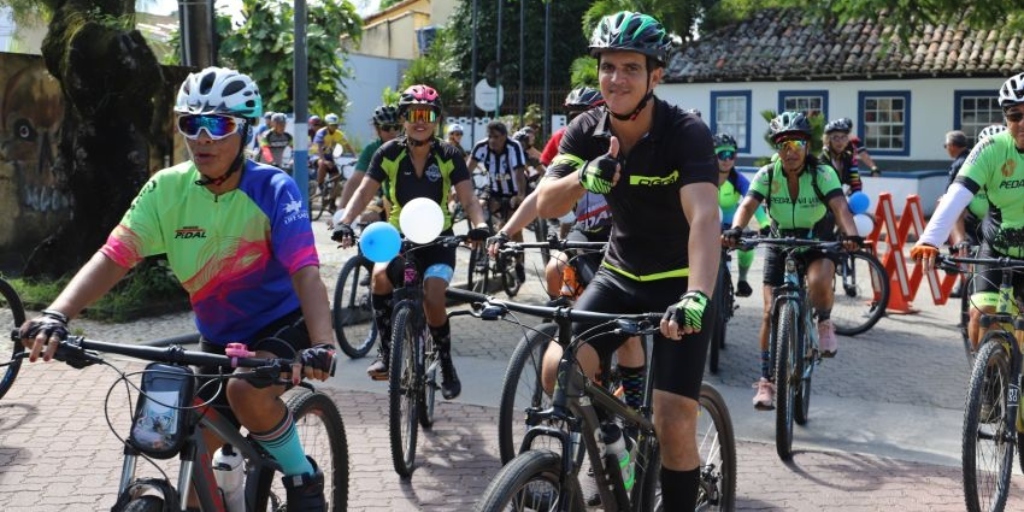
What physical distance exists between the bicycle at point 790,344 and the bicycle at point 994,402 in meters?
1.30

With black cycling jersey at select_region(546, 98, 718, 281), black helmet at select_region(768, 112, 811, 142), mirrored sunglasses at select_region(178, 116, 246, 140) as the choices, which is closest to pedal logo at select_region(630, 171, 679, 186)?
black cycling jersey at select_region(546, 98, 718, 281)

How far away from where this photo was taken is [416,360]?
6.84 metres

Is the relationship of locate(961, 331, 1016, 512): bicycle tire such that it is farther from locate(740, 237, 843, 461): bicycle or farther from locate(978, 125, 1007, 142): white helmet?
locate(740, 237, 843, 461): bicycle

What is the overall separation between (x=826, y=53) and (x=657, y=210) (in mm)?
27822

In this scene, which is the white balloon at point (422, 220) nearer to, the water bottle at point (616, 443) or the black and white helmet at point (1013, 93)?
the water bottle at point (616, 443)

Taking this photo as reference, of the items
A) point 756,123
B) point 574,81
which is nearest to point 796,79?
point 756,123

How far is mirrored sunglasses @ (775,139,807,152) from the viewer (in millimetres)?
8273

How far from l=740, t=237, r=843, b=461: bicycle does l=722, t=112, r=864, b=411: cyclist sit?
0.55 ft

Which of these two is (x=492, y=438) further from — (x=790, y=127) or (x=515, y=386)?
(x=790, y=127)

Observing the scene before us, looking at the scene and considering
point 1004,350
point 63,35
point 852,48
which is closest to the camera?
point 1004,350

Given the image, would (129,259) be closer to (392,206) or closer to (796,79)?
(392,206)

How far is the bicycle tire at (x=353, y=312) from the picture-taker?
9945 mm

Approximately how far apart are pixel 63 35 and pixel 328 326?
970cm

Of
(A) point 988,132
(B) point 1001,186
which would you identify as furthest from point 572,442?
(A) point 988,132
